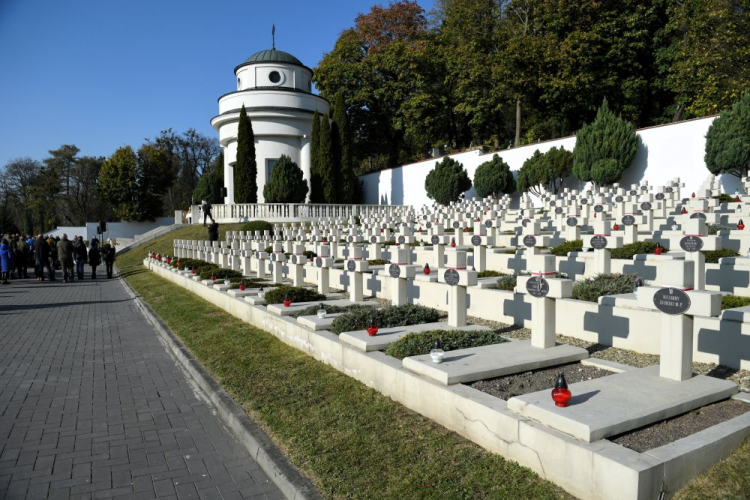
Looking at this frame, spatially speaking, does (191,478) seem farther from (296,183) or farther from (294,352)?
(296,183)

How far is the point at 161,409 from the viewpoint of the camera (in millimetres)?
5742

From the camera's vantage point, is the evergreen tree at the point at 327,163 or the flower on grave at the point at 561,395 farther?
the evergreen tree at the point at 327,163

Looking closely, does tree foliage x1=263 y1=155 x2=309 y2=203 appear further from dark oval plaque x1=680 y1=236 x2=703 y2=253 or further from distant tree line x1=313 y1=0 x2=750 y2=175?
dark oval plaque x1=680 y1=236 x2=703 y2=253

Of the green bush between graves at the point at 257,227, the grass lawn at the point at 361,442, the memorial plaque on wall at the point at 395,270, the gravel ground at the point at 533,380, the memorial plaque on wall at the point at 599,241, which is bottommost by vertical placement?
the grass lawn at the point at 361,442

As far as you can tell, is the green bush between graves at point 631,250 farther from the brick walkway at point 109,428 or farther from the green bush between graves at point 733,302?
the brick walkway at point 109,428

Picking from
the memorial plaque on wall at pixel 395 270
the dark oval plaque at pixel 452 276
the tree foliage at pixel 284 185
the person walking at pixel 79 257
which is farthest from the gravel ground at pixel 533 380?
the tree foliage at pixel 284 185

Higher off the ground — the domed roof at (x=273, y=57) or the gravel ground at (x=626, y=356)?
the domed roof at (x=273, y=57)

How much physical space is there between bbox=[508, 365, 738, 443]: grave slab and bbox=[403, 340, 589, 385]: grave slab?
69cm

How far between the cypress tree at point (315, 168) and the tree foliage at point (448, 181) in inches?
347

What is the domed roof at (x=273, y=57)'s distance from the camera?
39.4m

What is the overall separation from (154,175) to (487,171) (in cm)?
4074

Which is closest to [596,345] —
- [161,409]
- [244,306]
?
[161,409]

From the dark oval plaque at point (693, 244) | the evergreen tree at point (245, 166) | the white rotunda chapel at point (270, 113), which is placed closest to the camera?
the dark oval plaque at point (693, 244)

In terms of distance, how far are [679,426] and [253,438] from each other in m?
3.37
